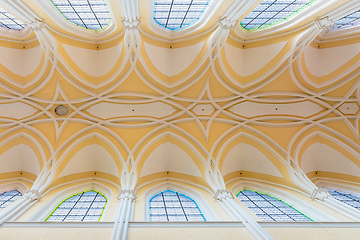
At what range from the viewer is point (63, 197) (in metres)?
10.1

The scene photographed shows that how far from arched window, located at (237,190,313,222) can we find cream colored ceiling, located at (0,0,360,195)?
1428 millimetres

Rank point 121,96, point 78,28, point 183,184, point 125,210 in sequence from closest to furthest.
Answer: point 125,210, point 78,28, point 183,184, point 121,96

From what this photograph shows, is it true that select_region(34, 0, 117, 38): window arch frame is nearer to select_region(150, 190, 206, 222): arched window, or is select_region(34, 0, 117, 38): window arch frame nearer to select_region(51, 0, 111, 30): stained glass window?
select_region(51, 0, 111, 30): stained glass window

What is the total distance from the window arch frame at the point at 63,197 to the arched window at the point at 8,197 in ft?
6.31

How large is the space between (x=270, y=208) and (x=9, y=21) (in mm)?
15611

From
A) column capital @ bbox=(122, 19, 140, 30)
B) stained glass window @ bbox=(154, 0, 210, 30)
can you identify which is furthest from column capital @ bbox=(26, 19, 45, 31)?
stained glass window @ bbox=(154, 0, 210, 30)

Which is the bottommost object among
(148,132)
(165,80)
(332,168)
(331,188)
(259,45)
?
(331,188)

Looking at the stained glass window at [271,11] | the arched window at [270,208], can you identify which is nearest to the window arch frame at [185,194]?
the arched window at [270,208]

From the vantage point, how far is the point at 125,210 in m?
7.48

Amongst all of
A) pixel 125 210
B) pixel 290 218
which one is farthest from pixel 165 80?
pixel 290 218

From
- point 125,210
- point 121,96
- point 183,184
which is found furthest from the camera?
point 121,96

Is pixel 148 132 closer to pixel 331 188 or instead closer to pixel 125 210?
pixel 125 210

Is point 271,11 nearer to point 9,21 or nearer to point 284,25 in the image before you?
point 284,25

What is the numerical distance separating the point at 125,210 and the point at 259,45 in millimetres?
10818
